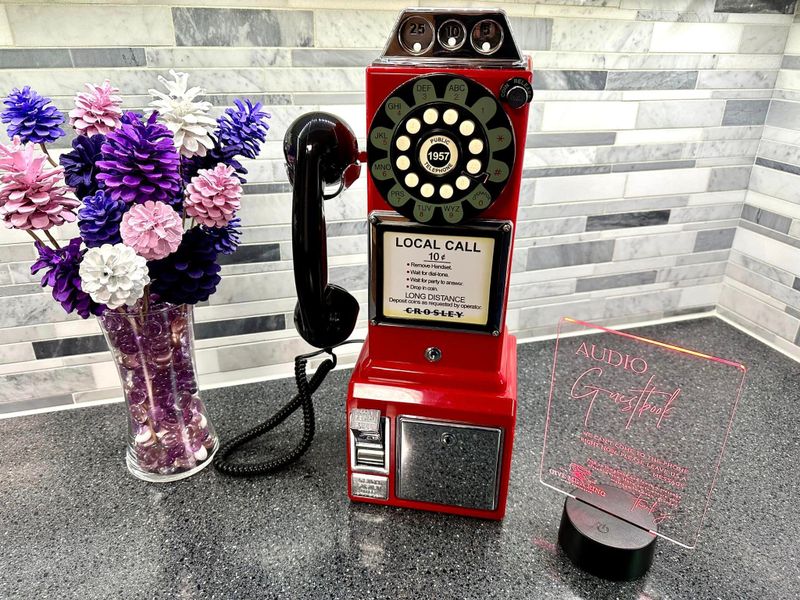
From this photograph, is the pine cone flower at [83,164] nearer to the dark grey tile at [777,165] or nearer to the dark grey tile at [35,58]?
the dark grey tile at [35,58]

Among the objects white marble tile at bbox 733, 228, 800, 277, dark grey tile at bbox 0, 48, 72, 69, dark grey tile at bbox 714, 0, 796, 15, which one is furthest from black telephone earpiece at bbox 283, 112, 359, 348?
white marble tile at bbox 733, 228, 800, 277

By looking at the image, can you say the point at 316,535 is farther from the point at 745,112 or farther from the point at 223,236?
the point at 745,112

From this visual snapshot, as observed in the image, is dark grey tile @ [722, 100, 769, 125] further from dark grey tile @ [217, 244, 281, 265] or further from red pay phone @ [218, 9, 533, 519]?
dark grey tile @ [217, 244, 281, 265]

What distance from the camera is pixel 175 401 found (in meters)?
0.79

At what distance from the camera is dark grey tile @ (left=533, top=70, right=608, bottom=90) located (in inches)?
38.3

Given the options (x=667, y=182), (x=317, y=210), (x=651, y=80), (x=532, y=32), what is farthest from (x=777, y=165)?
(x=317, y=210)

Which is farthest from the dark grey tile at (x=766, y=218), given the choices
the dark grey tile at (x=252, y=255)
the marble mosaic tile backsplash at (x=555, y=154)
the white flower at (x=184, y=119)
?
the white flower at (x=184, y=119)

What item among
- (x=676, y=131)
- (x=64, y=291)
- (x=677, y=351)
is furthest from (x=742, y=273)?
(x=64, y=291)

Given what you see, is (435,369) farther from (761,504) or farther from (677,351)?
(761,504)

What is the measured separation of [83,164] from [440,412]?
0.49 m

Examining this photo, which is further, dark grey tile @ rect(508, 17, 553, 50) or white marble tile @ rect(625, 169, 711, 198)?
white marble tile @ rect(625, 169, 711, 198)

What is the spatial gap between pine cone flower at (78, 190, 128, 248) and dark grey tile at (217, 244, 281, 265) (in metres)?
Answer: 0.31

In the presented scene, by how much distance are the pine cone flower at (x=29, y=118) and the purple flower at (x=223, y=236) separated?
0.20 m

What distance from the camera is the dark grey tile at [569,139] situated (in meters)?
1.02
